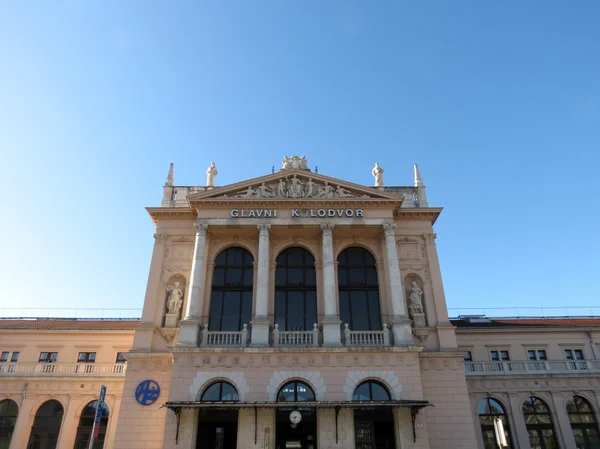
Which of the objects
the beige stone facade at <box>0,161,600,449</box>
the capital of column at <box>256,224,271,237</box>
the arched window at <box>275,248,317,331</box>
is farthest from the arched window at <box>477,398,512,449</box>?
the capital of column at <box>256,224,271,237</box>

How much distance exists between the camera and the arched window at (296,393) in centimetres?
2468

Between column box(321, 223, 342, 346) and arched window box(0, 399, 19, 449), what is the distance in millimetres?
24092

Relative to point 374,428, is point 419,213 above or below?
above

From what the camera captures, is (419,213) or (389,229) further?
(419,213)

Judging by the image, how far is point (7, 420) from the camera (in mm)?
33000

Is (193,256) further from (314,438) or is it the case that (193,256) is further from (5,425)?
(5,425)

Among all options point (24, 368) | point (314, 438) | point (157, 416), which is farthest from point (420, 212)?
point (24, 368)

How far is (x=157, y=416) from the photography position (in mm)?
25062

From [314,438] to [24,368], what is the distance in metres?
23.8

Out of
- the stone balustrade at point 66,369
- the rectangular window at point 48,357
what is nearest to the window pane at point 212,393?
the stone balustrade at point 66,369

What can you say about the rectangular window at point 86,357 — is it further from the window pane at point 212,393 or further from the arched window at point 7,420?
the window pane at point 212,393

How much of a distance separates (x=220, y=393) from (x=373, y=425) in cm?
832

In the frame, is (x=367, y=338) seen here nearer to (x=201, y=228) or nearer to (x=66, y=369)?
(x=201, y=228)

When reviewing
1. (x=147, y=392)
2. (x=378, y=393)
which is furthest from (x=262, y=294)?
(x=378, y=393)
